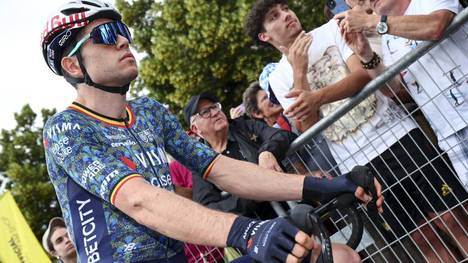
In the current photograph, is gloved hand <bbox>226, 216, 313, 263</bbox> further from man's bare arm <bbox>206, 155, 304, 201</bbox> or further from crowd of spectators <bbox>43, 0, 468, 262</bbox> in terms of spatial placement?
crowd of spectators <bbox>43, 0, 468, 262</bbox>

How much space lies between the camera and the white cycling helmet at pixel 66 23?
11.6 feet

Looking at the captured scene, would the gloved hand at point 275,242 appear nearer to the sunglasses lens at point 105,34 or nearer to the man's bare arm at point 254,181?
the man's bare arm at point 254,181

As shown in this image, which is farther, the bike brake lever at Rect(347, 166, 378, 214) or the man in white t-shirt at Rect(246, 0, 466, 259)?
the man in white t-shirt at Rect(246, 0, 466, 259)

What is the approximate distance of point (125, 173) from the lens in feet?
9.38

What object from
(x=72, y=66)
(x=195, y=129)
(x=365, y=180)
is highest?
(x=72, y=66)

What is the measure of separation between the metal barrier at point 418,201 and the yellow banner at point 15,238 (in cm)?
624

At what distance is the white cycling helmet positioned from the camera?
355cm

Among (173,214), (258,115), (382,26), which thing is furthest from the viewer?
(258,115)

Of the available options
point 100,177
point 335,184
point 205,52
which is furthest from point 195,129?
point 205,52

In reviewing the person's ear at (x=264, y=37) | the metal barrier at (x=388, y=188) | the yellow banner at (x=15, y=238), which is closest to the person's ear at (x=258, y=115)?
the person's ear at (x=264, y=37)

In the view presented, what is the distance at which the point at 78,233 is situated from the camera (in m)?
3.11

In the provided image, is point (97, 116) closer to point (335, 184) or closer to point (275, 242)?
point (335, 184)

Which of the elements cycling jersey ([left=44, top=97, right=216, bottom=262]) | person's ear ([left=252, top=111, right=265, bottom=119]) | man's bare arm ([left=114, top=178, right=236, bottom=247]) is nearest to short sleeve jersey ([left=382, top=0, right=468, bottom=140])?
cycling jersey ([left=44, top=97, right=216, bottom=262])

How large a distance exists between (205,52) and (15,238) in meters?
9.70
